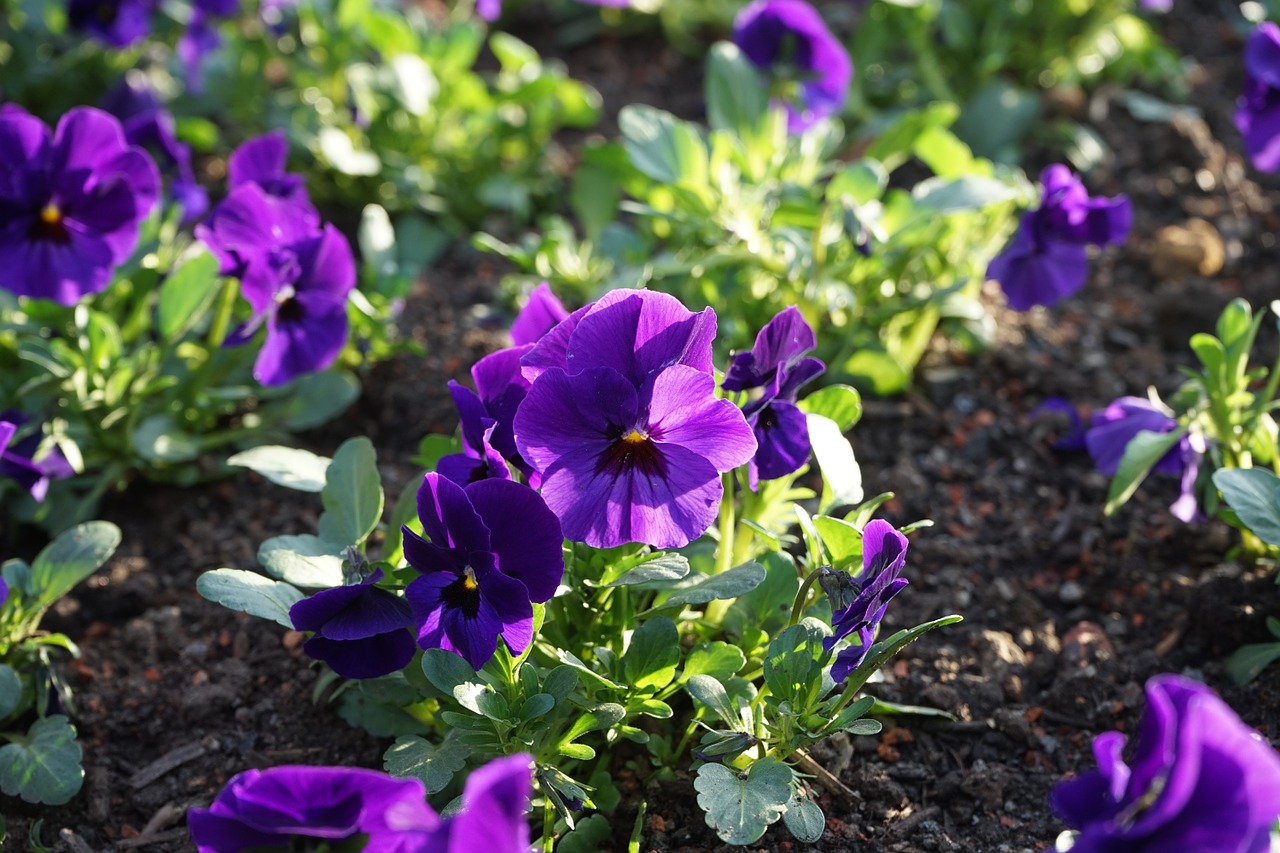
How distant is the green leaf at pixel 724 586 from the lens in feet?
5.36

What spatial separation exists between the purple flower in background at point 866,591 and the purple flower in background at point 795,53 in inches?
61.1

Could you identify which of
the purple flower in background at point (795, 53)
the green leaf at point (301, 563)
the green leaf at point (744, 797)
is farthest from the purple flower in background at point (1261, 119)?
the green leaf at point (301, 563)

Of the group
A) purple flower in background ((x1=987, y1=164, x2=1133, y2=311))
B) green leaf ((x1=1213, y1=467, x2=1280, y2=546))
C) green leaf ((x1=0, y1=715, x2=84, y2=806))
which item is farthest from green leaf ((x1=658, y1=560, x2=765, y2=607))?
purple flower in background ((x1=987, y1=164, x2=1133, y2=311))

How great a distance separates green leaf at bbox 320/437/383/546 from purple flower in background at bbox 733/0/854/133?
144cm

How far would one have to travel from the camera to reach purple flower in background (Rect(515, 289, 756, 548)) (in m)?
1.47

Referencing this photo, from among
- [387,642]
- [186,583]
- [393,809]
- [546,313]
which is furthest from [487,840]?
[186,583]

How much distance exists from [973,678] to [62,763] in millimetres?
1367

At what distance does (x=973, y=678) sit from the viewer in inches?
80.3

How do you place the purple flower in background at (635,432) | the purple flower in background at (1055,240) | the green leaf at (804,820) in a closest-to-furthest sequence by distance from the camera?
1. the purple flower in background at (635,432)
2. the green leaf at (804,820)
3. the purple flower in background at (1055,240)

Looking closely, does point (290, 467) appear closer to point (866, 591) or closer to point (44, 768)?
point (44, 768)

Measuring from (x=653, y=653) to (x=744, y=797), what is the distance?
0.71 ft

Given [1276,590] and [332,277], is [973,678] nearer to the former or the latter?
[1276,590]

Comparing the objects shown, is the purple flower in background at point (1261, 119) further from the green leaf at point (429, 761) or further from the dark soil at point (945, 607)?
the green leaf at point (429, 761)

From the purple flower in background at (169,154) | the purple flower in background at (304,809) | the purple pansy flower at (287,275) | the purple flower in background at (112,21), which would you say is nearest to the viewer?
the purple flower in background at (304,809)
